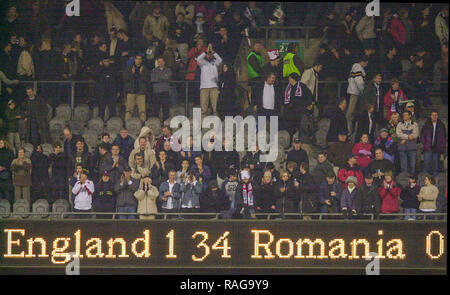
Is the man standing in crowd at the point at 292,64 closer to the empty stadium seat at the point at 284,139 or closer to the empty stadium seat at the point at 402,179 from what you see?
the empty stadium seat at the point at 284,139

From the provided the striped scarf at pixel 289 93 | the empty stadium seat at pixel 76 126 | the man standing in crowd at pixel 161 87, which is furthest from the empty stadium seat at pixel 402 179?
the empty stadium seat at pixel 76 126

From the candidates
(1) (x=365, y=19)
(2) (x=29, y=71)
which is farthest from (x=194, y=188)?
(1) (x=365, y=19)

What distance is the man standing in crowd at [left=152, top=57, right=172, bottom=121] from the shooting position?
1644 cm

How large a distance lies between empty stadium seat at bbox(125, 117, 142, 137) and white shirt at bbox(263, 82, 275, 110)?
1.68 m

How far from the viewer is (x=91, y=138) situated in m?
16.3

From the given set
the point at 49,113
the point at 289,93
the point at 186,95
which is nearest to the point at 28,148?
the point at 49,113

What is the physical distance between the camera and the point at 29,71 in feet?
52.2

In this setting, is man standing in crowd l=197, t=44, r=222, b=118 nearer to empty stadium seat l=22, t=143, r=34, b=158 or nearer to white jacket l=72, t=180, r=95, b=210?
white jacket l=72, t=180, r=95, b=210

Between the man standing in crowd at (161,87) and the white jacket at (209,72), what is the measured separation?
18.9 inches

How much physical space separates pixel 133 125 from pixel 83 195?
1823 mm

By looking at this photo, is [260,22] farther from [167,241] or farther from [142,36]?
[167,241]

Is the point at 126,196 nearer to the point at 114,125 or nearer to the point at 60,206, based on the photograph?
the point at 60,206

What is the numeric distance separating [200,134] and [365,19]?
2984 millimetres

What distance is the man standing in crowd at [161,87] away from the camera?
53.9 feet
